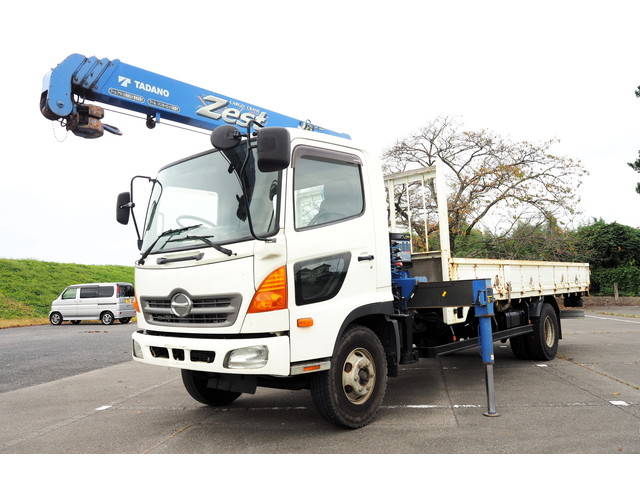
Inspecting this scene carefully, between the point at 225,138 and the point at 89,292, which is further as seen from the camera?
the point at 89,292

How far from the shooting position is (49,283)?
32344mm

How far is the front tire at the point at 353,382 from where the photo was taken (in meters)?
4.43

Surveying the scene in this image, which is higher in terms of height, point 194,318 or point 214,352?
point 194,318

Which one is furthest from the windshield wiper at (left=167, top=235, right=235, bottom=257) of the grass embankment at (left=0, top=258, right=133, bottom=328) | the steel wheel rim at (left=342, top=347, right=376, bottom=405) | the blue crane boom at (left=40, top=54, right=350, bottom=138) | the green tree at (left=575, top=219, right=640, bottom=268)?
the green tree at (left=575, top=219, right=640, bottom=268)

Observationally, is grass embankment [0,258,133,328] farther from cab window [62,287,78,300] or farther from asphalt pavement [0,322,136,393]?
asphalt pavement [0,322,136,393]

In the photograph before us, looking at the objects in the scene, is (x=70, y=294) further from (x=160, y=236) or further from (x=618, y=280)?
(x=618, y=280)

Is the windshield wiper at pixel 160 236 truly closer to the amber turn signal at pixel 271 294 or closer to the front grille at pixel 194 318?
the front grille at pixel 194 318

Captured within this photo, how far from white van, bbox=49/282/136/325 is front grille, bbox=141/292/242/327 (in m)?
19.3

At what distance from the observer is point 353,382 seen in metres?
4.67

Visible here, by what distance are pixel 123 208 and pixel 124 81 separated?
1887 mm

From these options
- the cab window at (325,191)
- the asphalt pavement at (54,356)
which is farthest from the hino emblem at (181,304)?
the asphalt pavement at (54,356)

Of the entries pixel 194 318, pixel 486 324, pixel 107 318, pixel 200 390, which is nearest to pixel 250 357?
pixel 194 318

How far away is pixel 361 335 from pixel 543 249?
19.2 m

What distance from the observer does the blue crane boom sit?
5.97 meters
